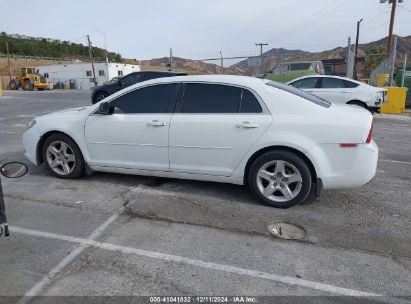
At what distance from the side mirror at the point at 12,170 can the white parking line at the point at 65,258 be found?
2.80ft

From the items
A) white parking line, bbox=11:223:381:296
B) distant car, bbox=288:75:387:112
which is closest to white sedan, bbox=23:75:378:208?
white parking line, bbox=11:223:381:296

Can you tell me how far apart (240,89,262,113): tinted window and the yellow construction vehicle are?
134ft

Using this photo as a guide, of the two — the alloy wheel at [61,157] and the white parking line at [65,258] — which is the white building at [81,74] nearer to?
the alloy wheel at [61,157]

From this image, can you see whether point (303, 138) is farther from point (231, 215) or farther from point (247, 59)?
point (247, 59)

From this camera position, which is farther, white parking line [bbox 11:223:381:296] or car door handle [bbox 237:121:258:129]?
car door handle [bbox 237:121:258:129]

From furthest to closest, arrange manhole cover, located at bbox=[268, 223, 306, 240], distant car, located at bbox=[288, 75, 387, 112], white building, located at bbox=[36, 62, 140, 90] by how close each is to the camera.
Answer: white building, located at bbox=[36, 62, 140, 90], distant car, located at bbox=[288, 75, 387, 112], manhole cover, located at bbox=[268, 223, 306, 240]

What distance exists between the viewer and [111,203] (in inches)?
168

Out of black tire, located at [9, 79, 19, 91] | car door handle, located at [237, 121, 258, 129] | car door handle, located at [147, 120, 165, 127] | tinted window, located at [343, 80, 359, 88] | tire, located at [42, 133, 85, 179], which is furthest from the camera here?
black tire, located at [9, 79, 19, 91]

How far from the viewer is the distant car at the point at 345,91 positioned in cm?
1114

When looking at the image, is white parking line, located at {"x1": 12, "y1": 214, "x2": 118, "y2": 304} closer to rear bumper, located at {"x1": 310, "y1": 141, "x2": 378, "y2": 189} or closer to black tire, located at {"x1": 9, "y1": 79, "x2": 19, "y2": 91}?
rear bumper, located at {"x1": 310, "y1": 141, "x2": 378, "y2": 189}

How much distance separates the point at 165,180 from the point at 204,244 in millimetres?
1948

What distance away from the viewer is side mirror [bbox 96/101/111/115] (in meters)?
4.73

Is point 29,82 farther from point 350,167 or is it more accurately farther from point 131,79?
point 350,167

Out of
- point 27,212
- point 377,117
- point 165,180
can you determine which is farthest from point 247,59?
point 27,212
